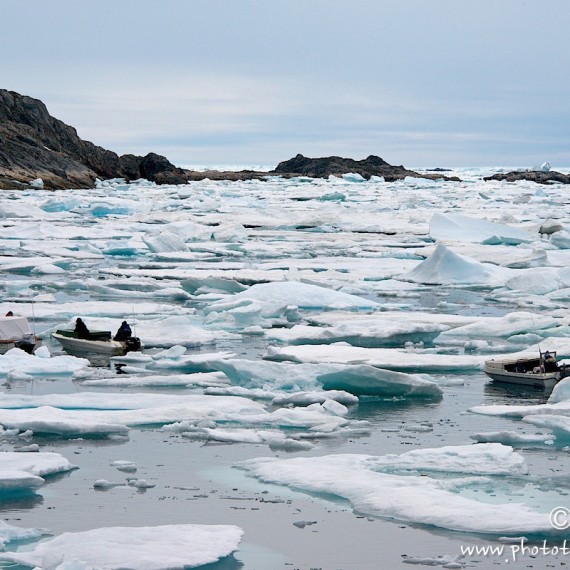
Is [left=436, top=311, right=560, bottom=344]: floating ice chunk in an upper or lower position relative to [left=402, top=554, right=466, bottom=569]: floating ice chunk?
upper

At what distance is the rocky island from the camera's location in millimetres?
54906

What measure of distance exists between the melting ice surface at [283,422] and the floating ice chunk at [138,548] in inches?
0.7

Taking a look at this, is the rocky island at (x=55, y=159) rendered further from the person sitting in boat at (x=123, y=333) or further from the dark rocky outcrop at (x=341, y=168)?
the person sitting in boat at (x=123, y=333)

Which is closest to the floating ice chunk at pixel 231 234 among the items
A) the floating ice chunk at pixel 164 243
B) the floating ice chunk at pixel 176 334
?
the floating ice chunk at pixel 164 243

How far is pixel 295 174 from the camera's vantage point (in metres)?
86.7

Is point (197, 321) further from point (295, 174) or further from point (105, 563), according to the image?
point (295, 174)

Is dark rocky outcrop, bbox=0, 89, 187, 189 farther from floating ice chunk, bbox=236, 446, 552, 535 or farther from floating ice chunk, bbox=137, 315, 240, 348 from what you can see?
floating ice chunk, bbox=236, 446, 552, 535

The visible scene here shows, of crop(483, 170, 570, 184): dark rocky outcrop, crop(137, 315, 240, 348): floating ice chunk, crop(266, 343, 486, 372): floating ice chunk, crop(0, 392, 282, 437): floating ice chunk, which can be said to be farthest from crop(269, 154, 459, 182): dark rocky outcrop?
crop(0, 392, 282, 437): floating ice chunk

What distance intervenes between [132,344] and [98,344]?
0.38m

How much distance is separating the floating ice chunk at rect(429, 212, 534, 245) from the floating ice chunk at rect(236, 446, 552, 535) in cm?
1993

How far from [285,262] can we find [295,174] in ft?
210

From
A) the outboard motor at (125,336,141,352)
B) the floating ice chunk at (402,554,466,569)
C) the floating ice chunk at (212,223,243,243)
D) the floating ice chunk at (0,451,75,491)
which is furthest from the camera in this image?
the floating ice chunk at (212,223,243,243)

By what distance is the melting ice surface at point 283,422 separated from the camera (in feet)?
20.4

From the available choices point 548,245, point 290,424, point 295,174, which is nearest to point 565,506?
point 290,424
